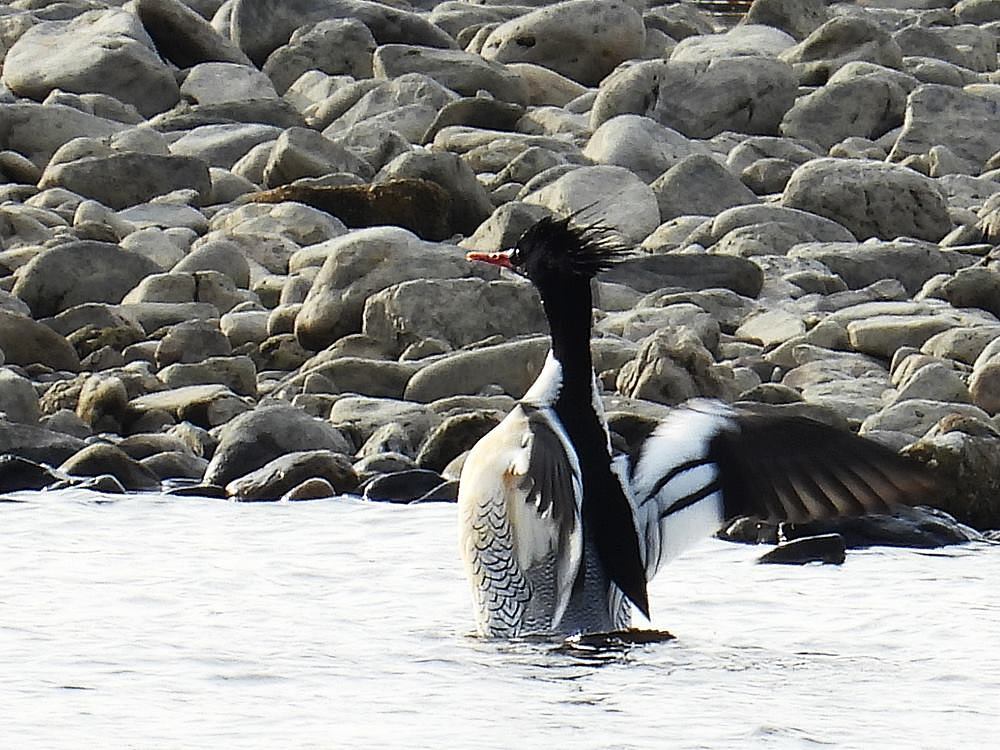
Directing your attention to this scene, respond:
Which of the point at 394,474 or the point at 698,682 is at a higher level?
the point at 698,682

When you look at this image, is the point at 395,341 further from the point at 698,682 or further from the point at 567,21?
the point at 567,21

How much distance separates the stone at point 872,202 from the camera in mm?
14008

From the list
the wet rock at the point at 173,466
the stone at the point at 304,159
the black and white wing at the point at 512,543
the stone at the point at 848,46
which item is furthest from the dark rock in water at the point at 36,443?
the stone at the point at 848,46

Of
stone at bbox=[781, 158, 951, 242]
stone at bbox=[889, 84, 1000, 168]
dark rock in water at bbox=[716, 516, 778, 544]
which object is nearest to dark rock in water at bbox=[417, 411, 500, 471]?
dark rock in water at bbox=[716, 516, 778, 544]

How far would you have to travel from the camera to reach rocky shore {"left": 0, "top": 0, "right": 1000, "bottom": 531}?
31.0ft

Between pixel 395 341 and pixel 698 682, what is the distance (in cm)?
554

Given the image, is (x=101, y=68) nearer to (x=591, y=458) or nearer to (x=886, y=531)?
(x=886, y=531)

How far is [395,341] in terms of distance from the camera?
1107cm

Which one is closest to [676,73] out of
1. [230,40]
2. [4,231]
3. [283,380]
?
[230,40]

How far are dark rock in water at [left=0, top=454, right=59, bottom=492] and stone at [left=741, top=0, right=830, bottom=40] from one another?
1423cm

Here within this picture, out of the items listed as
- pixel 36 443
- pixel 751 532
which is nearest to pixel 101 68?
pixel 36 443

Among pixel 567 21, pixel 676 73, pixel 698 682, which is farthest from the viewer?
pixel 567 21

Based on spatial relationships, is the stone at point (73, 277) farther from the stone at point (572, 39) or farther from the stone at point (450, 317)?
the stone at point (572, 39)

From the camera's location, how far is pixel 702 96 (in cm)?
1744
